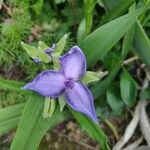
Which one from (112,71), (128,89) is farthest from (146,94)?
(112,71)

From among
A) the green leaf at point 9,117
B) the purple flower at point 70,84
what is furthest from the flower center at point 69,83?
the green leaf at point 9,117

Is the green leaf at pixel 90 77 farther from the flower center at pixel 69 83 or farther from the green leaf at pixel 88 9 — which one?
the green leaf at pixel 88 9

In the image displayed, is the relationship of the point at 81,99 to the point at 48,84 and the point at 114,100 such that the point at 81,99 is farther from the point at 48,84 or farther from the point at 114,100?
the point at 114,100

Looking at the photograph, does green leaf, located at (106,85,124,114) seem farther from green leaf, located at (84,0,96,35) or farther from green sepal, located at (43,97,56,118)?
green sepal, located at (43,97,56,118)

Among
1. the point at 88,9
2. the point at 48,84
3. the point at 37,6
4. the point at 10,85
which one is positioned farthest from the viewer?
the point at 37,6

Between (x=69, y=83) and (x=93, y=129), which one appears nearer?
(x=69, y=83)

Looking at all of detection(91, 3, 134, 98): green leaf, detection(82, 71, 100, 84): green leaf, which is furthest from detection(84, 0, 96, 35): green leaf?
detection(82, 71, 100, 84): green leaf

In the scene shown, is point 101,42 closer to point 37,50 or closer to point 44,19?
point 37,50
